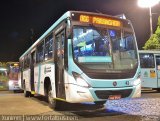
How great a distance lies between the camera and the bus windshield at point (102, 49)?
10258 mm

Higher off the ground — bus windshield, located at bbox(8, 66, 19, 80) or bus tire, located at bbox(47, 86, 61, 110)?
bus windshield, located at bbox(8, 66, 19, 80)

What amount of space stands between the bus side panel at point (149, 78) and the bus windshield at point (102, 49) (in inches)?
436

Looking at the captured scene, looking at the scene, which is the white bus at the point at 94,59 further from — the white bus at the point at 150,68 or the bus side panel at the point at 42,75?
the white bus at the point at 150,68

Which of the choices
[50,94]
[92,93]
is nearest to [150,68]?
[50,94]

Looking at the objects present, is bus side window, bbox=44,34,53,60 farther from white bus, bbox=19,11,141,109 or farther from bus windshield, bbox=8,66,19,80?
bus windshield, bbox=8,66,19,80

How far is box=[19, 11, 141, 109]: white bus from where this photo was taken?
10094 mm

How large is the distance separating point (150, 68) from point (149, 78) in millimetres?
668

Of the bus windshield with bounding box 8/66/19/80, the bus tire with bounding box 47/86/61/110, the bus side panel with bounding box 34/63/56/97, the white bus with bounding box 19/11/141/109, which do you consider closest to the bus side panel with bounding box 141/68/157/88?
the bus side panel with bounding box 34/63/56/97

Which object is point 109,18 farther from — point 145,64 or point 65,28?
point 145,64

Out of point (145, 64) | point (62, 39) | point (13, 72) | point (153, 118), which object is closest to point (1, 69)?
point (13, 72)

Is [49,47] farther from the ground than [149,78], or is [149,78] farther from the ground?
[49,47]

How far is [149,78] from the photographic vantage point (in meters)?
21.9

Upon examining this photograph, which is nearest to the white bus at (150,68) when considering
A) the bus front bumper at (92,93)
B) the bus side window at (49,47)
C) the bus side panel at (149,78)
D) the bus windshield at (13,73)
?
the bus side panel at (149,78)

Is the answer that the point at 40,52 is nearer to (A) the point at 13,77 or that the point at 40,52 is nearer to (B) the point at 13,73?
(A) the point at 13,77
